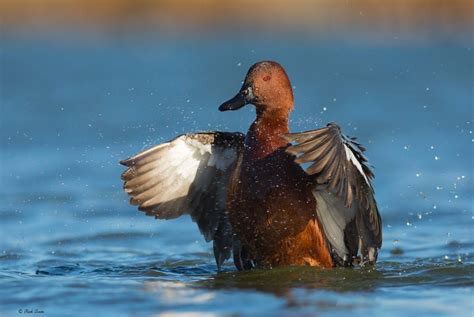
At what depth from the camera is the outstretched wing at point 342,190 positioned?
7281 mm

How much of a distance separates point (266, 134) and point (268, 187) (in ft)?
1.31

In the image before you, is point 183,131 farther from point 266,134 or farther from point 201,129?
point 266,134

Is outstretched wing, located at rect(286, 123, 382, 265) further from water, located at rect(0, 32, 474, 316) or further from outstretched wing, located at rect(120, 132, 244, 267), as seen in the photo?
outstretched wing, located at rect(120, 132, 244, 267)

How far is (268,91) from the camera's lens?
26.9 feet

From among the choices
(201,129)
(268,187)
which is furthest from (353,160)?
(201,129)

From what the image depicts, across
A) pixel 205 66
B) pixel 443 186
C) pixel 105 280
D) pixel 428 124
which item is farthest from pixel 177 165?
pixel 205 66

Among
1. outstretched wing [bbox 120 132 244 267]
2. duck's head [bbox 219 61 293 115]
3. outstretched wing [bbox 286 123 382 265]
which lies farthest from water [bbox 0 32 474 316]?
duck's head [bbox 219 61 293 115]

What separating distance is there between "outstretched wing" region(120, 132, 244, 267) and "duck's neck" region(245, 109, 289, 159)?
298 mm

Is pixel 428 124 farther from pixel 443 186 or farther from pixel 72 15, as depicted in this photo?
pixel 72 15

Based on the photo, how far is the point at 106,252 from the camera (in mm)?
9859

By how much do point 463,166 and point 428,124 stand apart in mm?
2693

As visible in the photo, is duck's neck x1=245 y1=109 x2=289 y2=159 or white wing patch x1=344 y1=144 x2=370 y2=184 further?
duck's neck x1=245 y1=109 x2=289 y2=159

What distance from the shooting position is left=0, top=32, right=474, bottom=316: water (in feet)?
24.9
